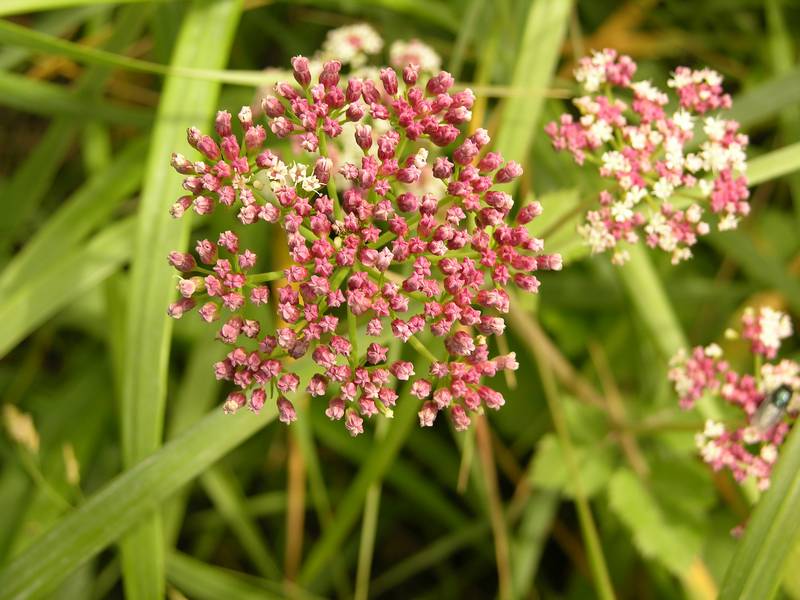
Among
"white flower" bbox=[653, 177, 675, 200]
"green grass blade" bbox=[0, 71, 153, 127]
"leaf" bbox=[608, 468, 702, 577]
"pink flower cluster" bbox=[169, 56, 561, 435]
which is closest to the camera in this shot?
"pink flower cluster" bbox=[169, 56, 561, 435]

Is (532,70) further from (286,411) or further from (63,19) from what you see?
(63,19)

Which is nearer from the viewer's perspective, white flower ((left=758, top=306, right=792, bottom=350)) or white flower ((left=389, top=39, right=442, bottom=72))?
white flower ((left=758, top=306, right=792, bottom=350))

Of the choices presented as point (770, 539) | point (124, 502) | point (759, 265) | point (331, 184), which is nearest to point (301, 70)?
point (331, 184)

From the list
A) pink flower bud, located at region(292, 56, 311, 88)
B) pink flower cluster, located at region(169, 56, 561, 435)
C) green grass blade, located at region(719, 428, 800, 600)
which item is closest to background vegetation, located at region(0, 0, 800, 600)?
green grass blade, located at region(719, 428, 800, 600)

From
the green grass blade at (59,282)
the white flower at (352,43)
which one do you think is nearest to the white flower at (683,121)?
the white flower at (352,43)

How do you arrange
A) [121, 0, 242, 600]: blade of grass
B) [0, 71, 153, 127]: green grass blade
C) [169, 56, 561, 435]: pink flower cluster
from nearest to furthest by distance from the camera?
[169, 56, 561, 435]: pink flower cluster
[121, 0, 242, 600]: blade of grass
[0, 71, 153, 127]: green grass blade

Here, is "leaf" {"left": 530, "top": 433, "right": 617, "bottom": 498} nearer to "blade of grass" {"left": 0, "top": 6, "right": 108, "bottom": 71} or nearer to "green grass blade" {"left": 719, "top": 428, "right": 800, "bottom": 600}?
"green grass blade" {"left": 719, "top": 428, "right": 800, "bottom": 600}

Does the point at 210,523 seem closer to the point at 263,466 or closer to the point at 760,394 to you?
the point at 263,466
